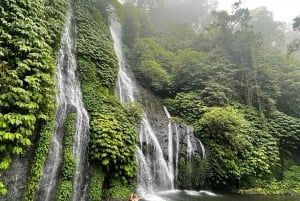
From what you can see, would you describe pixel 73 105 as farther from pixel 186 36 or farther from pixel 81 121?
pixel 186 36

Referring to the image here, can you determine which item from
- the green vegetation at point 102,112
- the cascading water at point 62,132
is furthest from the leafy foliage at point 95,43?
the cascading water at point 62,132

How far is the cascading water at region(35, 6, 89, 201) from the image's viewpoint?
6703mm


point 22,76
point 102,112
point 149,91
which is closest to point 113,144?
point 102,112

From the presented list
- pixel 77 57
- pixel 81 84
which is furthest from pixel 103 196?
pixel 77 57

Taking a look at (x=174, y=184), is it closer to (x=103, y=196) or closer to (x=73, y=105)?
(x=103, y=196)

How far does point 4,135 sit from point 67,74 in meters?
4.71

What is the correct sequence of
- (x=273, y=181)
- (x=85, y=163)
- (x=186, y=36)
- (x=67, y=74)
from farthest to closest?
(x=186, y=36), (x=273, y=181), (x=67, y=74), (x=85, y=163)

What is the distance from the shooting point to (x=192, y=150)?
11.4m

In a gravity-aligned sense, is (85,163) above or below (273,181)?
above

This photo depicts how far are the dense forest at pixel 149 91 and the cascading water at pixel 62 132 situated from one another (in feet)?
0.67

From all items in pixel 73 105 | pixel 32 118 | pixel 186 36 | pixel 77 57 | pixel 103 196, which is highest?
pixel 186 36

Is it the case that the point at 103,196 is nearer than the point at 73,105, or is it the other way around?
the point at 103,196

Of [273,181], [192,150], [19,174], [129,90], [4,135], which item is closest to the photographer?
[4,135]

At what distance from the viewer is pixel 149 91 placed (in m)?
15.9
